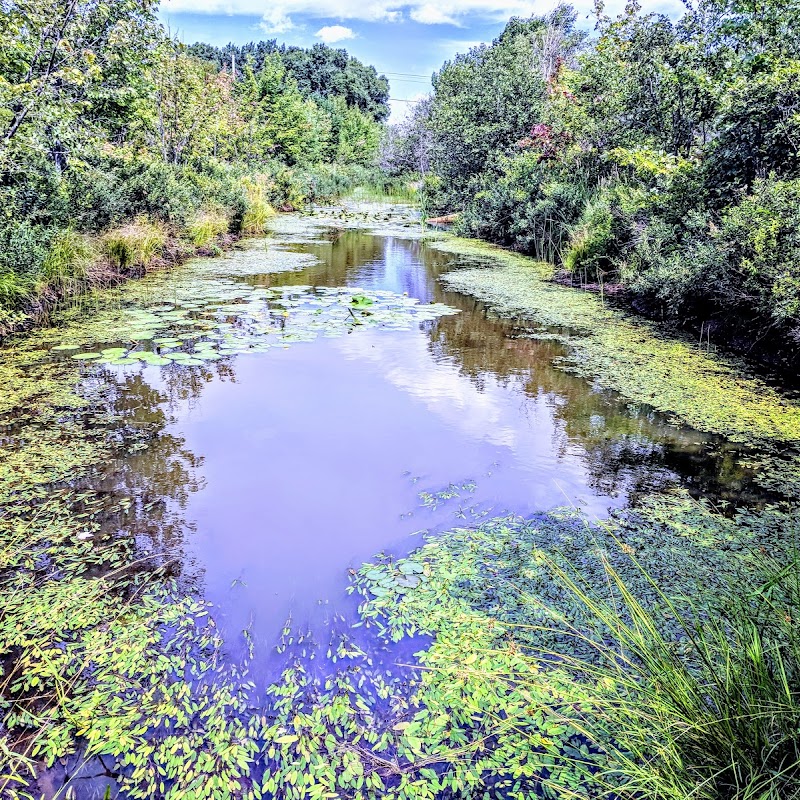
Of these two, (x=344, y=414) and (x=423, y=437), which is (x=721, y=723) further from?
(x=344, y=414)

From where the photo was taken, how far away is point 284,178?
1838cm

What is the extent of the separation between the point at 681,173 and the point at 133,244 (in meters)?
6.62

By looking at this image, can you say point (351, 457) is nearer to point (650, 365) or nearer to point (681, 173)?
point (650, 365)

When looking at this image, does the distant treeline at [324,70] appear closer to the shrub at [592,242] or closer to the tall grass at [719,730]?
the shrub at [592,242]

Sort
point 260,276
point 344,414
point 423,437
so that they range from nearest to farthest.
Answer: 1. point 423,437
2. point 344,414
3. point 260,276

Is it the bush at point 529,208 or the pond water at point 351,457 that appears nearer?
the pond water at point 351,457

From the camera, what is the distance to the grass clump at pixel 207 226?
30.8ft

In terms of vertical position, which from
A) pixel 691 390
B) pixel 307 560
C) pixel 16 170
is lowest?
pixel 307 560

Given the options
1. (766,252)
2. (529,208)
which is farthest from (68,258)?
(529,208)

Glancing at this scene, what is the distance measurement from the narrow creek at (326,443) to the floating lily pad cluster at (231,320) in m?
0.03

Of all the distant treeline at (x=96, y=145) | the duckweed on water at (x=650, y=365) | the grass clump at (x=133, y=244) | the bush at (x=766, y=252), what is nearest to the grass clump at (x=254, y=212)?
the distant treeline at (x=96, y=145)

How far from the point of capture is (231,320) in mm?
6129

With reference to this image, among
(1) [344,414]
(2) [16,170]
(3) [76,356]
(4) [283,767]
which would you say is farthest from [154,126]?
(4) [283,767]

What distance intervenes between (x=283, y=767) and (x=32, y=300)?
5.24m
